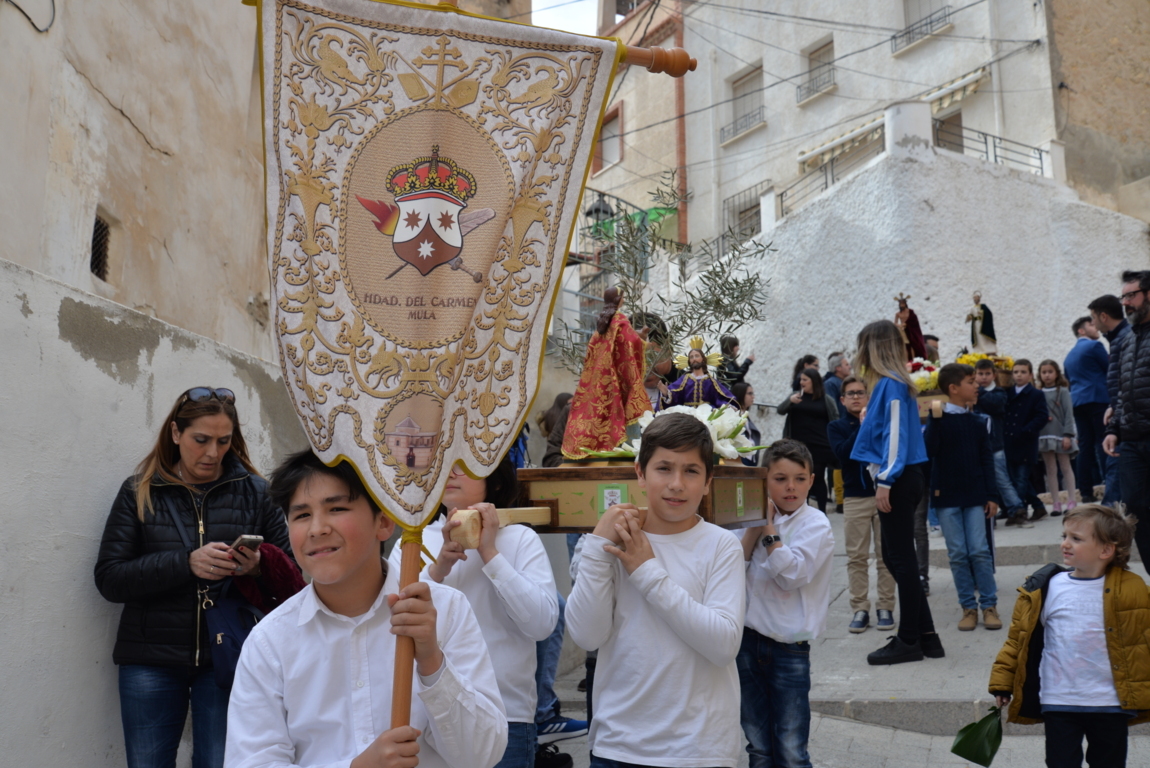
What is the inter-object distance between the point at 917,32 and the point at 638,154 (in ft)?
27.7

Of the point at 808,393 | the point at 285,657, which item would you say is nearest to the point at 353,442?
the point at 285,657

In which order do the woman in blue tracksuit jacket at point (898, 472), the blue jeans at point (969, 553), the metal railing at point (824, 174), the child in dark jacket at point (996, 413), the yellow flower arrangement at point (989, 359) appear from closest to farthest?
the woman in blue tracksuit jacket at point (898, 472), the blue jeans at point (969, 553), the child in dark jacket at point (996, 413), the yellow flower arrangement at point (989, 359), the metal railing at point (824, 174)

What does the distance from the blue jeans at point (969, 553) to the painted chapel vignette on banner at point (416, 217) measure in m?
4.74

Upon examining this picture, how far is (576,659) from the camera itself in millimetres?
6590

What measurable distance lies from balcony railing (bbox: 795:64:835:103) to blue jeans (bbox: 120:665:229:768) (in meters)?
19.1

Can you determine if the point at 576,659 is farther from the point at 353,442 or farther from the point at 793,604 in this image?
the point at 353,442

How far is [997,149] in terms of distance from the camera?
16.4 meters

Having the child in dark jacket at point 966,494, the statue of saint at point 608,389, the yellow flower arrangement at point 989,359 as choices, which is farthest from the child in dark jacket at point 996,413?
the statue of saint at point 608,389

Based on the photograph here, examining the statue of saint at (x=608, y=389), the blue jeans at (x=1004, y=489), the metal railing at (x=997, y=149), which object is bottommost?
the blue jeans at (x=1004, y=489)

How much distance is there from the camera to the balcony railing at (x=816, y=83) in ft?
65.0

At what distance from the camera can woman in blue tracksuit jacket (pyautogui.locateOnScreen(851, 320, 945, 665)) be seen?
556cm

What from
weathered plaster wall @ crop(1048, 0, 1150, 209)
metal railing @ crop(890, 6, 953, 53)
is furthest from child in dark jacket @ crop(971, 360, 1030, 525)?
metal railing @ crop(890, 6, 953, 53)

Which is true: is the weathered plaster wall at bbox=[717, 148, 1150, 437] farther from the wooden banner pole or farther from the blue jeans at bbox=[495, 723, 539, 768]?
the wooden banner pole

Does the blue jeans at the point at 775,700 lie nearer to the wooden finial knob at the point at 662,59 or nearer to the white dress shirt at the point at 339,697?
the white dress shirt at the point at 339,697
